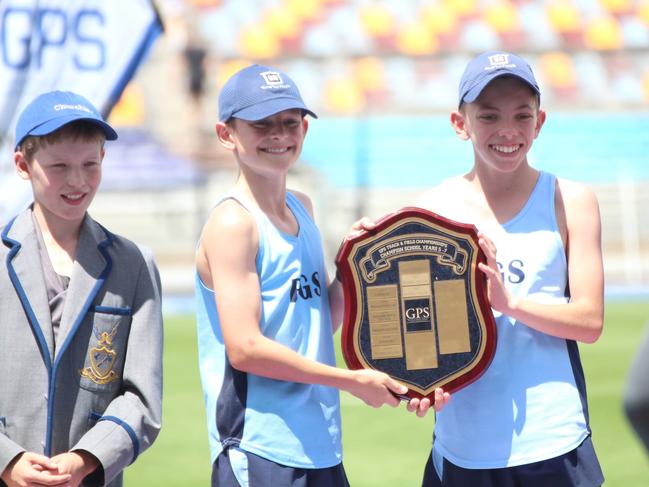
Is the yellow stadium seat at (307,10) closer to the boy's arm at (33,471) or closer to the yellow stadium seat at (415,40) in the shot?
the yellow stadium seat at (415,40)

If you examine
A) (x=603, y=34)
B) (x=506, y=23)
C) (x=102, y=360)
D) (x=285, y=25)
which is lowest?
(x=102, y=360)

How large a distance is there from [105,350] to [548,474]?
3.62 feet

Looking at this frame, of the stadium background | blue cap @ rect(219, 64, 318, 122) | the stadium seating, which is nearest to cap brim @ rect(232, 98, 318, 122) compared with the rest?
blue cap @ rect(219, 64, 318, 122)

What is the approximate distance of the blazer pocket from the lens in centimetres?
242

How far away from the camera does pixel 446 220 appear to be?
8.42 feet

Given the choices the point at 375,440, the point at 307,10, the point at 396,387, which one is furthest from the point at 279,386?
the point at 307,10

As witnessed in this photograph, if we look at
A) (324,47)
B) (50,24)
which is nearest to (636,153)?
(324,47)

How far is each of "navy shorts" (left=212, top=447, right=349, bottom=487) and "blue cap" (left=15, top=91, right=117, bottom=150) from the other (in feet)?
2.78

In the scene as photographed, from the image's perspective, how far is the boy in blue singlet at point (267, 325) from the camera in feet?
8.15

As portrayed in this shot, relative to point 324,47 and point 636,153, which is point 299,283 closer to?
point 636,153

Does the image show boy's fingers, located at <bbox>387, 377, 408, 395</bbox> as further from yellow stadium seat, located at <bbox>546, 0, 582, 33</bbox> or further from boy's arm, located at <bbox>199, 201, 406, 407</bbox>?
yellow stadium seat, located at <bbox>546, 0, 582, 33</bbox>

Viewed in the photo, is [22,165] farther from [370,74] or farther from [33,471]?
[370,74]

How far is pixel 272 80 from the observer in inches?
104

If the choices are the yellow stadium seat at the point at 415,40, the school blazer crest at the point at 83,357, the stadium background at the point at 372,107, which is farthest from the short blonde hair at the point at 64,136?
the yellow stadium seat at the point at 415,40
